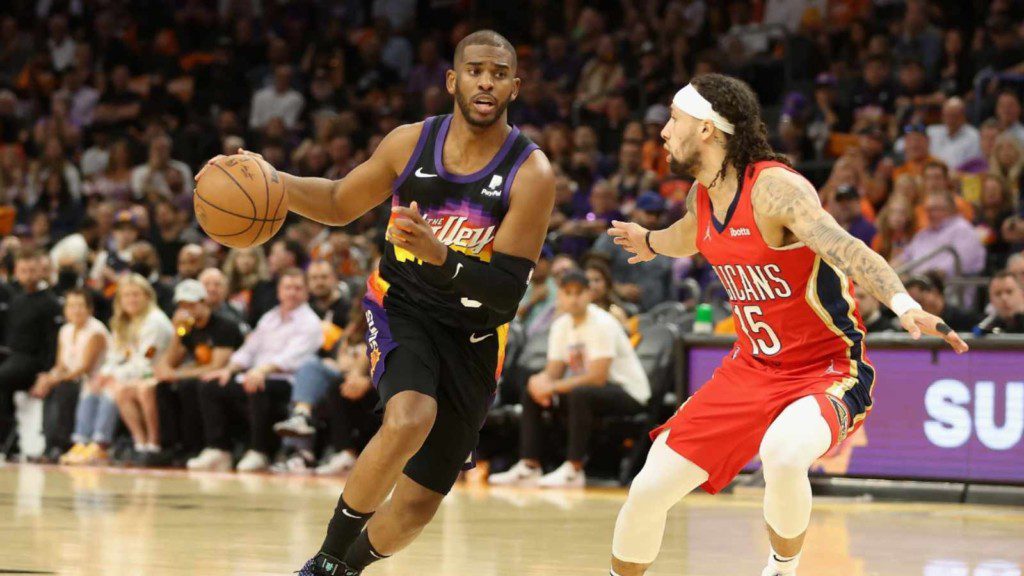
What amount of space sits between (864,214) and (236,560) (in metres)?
7.79

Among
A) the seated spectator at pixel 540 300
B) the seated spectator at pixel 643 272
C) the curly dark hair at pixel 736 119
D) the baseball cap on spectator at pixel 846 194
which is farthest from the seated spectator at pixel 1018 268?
the curly dark hair at pixel 736 119

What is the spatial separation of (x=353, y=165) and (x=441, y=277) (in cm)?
1185

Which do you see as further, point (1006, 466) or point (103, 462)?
point (103, 462)

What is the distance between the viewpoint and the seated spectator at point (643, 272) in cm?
1311

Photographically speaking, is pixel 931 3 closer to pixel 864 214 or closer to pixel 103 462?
pixel 864 214

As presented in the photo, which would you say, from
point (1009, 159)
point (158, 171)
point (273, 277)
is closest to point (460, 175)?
point (1009, 159)

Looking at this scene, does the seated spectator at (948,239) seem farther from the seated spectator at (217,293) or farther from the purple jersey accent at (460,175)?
the purple jersey accent at (460,175)

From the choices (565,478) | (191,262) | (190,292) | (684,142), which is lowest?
(565,478)

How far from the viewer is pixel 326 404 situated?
12883mm

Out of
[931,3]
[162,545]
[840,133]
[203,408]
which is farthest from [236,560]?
[931,3]

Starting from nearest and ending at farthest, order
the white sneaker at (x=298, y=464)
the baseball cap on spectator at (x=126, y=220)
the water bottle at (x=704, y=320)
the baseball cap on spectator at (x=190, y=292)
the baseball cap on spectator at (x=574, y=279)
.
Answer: the water bottle at (x=704, y=320)
the baseball cap on spectator at (x=574, y=279)
the white sneaker at (x=298, y=464)
the baseball cap on spectator at (x=190, y=292)
the baseball cap on spectator at (x=126, y=220)

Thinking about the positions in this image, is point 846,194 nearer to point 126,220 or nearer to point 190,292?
point 190,292

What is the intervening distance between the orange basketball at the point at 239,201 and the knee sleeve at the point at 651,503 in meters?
1.57

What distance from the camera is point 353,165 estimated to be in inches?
672
